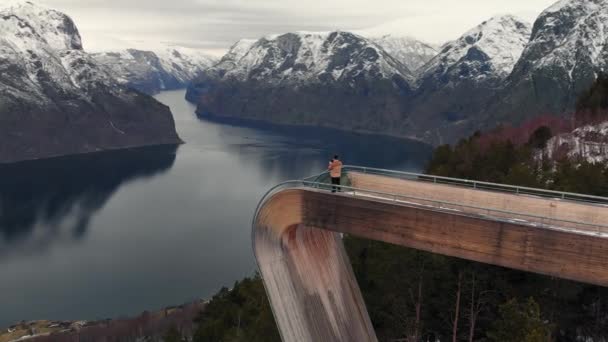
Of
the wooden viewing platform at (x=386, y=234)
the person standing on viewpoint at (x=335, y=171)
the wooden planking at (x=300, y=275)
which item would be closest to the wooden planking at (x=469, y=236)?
the wooden viewing platform at (x=386, y=234)

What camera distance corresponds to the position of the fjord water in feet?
244

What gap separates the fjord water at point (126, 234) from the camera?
74.4 meters

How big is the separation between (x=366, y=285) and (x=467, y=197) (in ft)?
38.3

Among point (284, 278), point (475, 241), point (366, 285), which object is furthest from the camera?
point (366, 285)

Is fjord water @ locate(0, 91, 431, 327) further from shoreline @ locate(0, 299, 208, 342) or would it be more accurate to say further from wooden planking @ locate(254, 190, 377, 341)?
wooden planking @ locate(254, 190, 377, 341)

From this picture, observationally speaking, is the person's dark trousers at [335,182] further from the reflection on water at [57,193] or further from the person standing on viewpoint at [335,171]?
the reflection on water at [57,193]

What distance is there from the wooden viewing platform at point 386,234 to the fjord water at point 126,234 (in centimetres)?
5318

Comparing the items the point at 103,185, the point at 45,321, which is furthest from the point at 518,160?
the point at 103,185

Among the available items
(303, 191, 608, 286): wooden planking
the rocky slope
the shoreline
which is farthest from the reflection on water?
(303, 191, 608, 286): wooden planking

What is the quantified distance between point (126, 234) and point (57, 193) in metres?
51.0

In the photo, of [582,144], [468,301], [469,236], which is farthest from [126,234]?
[469,236]

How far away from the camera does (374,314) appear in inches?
1180

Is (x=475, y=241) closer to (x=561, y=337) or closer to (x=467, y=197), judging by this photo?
(x=467, y=197)

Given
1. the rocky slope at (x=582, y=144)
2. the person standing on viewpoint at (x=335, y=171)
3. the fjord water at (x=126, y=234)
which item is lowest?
the fjord water at (x=126, y=234)
